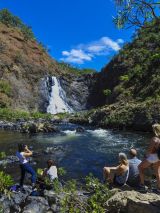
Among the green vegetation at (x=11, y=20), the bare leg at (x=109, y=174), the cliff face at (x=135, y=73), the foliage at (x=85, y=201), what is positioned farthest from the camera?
the green vegetation at (x=11, y=20)

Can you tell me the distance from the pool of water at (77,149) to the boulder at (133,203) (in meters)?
7.51

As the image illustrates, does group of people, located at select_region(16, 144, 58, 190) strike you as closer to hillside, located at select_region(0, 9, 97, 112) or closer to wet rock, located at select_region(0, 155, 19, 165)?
wet rock, located at select_region(0, 155, 19, 165)

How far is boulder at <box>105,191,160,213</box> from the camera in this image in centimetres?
958

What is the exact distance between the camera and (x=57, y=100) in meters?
80.8

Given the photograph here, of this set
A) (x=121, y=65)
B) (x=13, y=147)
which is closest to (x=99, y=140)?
(x=13, y=147)

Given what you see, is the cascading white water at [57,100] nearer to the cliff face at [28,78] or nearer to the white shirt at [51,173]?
the cliff face at [28,78]

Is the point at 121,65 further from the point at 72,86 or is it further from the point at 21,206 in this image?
the point at 21,206

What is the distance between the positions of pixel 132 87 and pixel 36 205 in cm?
5262

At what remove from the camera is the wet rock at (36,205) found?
1145cm

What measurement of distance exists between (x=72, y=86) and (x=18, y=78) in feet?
48.0

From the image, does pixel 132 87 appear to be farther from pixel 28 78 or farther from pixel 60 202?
pixel 60 202

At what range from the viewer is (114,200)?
414 inches

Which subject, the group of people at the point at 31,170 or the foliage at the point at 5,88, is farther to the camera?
the foliage at the point at 5,88

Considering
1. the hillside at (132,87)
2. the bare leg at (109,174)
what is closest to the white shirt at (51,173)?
the bare leg at (109,174)
